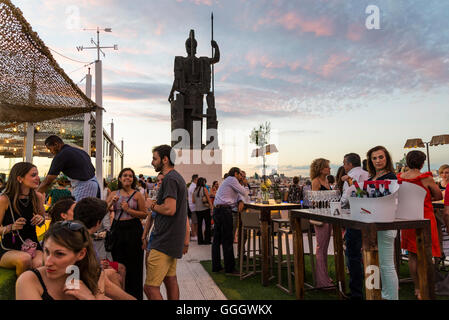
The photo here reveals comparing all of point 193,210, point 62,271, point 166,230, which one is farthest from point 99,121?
point 62,271

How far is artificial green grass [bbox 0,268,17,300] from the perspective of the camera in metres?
1.97

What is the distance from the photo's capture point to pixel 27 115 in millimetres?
6859

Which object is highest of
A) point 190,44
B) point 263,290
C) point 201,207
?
point 190,44

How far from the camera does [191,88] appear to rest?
14.8 meters

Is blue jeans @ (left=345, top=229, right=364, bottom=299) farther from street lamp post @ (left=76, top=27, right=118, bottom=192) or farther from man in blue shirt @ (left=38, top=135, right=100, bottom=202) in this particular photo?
street lamp post @ (left=76, top=27, right=118, bottom=192)

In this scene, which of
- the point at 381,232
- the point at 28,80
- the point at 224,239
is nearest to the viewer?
the point at 381,232

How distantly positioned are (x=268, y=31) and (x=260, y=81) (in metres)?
3.85

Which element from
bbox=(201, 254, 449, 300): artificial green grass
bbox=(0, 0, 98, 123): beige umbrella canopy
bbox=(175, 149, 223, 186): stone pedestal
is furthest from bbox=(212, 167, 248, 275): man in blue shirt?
bbox=(175, 149, 223, 186): stone pedestal

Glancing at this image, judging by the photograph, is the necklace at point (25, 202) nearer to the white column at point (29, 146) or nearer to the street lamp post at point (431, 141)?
the white column at point (29, 146)

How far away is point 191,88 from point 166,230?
12865 millimetres

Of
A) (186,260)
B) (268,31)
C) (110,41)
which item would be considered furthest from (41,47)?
(110,41)

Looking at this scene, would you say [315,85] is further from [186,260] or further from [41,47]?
[41,47]

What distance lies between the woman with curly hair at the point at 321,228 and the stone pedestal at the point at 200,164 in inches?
406

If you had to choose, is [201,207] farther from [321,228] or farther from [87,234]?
[87,234]
